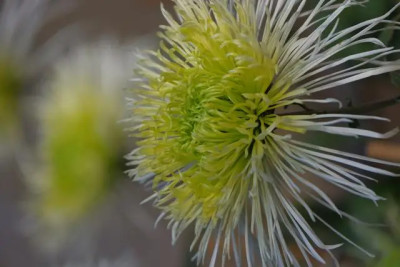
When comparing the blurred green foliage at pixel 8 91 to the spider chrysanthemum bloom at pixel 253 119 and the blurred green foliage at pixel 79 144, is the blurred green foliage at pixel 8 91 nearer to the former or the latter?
the blurred green foliage at pixel 79 144

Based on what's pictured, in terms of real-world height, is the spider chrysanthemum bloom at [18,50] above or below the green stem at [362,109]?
above

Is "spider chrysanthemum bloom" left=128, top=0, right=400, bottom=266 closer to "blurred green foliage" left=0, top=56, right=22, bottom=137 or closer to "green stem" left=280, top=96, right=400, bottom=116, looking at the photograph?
"green stem" left=280, top=96, right=400, bottom=116

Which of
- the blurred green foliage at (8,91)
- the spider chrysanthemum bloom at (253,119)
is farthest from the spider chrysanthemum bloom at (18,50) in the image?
the spider chrysanthemum bloom at (253,119)

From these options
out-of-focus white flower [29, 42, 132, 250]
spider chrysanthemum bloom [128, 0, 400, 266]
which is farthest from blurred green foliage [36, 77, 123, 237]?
spider chrysanthemum bloom [128, 0, 400, 266]

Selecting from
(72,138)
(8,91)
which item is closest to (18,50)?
(8,91)

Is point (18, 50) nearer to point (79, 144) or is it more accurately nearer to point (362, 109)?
point (79, 144)

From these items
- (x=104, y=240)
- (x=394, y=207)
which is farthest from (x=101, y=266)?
(x=394, y=207)

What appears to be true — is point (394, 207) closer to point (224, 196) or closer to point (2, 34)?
point (224, 196)

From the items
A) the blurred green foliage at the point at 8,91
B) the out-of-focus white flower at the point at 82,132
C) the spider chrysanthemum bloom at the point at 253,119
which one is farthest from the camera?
the blurred green foliage at the point at 8,91
